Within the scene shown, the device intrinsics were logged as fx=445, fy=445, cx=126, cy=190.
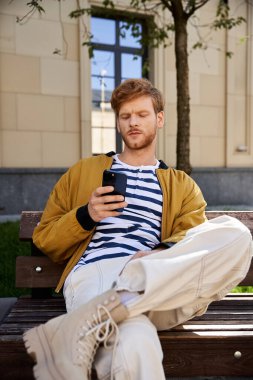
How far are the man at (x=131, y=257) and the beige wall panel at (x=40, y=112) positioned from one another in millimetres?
6030

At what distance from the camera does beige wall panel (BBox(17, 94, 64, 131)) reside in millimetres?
8273

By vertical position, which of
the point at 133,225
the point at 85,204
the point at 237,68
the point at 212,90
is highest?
the point at 237,68

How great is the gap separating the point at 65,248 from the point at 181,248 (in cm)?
71

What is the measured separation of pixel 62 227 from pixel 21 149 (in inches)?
249

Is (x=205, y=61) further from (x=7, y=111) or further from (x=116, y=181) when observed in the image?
(x=116, y=181)

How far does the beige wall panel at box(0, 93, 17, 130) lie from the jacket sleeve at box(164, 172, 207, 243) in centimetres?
618

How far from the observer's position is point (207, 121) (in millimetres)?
9883

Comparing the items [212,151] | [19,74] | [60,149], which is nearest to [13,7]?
[19,74]

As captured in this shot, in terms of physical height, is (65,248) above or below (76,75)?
below

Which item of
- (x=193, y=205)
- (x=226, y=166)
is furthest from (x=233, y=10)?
(x=193, y=205)

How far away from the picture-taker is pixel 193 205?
2.55 m

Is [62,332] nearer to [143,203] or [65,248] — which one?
[65,248]

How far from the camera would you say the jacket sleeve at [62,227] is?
89.2 inches

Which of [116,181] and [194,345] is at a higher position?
[116,181]
